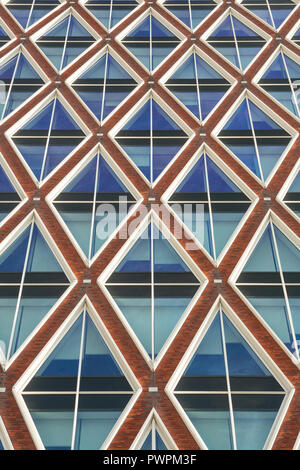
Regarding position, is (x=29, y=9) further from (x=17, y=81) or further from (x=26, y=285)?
(x=26, y=285)

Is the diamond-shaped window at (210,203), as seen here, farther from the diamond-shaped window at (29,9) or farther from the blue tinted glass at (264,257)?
the diamond-shaped window at (29,9)

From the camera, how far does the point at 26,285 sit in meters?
20.7

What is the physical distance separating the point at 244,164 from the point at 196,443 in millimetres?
12286

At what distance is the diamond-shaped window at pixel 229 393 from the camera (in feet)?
57.3

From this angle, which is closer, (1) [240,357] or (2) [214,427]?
(2) [214,427]

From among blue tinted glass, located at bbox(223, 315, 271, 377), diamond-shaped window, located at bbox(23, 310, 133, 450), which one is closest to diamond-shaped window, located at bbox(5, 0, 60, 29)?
diamond-shaped window, located at bbox(23, 310, 133, 450)

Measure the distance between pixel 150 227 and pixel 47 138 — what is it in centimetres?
698

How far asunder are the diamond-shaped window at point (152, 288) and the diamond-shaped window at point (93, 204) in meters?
1.46

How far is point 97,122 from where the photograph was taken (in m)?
26.1

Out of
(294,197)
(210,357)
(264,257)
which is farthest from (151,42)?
(210,357)

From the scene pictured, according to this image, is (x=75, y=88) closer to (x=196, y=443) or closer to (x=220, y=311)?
(x=220, y=311)

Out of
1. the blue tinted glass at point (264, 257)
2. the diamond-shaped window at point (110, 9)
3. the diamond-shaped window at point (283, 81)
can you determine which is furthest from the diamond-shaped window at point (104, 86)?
the blue tinted glass at point (264, 257)

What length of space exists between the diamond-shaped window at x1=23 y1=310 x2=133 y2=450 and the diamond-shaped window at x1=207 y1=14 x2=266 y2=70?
56.9 feet

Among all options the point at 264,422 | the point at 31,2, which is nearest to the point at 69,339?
the point at 264,422
